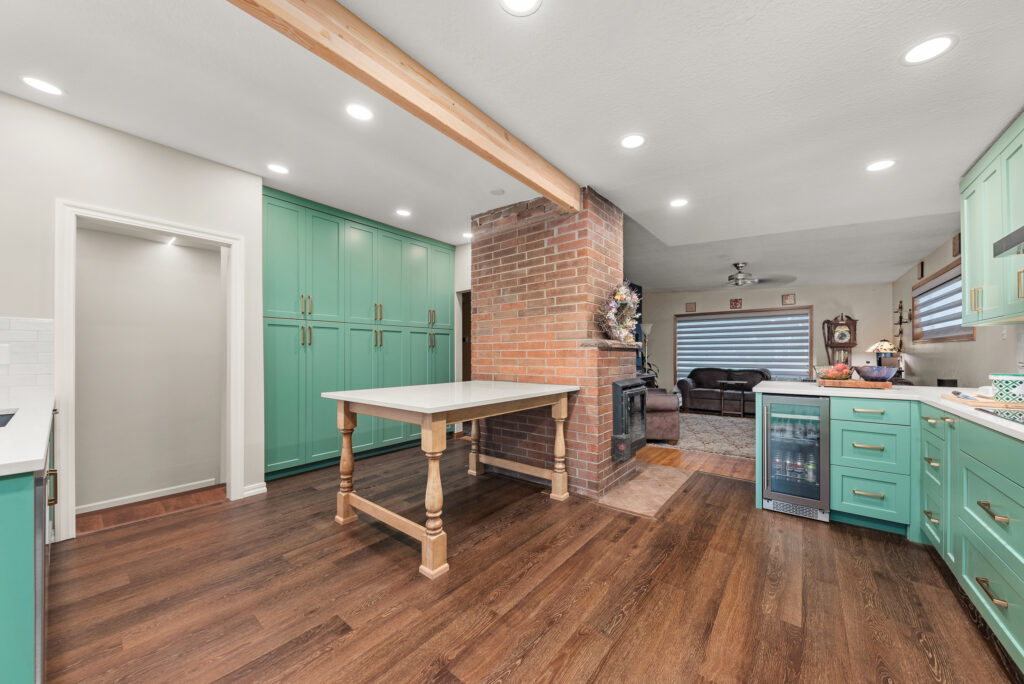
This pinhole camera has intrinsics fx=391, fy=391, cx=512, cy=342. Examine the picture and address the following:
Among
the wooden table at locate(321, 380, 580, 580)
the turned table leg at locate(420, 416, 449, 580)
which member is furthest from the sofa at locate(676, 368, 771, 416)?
the turned table leg at locate(420, 416, 449, 580)

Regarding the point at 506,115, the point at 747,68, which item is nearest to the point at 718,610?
the point at 747,68

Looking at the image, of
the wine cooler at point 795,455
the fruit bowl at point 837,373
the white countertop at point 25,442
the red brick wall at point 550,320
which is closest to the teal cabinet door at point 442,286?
the red brick wall at point 550,320

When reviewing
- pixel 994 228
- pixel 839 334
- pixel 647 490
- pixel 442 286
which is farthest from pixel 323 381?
pixel 839 334

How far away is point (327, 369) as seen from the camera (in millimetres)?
3727

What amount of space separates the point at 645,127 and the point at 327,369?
129 inches

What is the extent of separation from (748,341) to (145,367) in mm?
9128

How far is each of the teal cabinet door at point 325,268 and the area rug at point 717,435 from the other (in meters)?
4.03

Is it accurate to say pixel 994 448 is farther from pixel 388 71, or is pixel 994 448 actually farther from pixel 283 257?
pixel 283 257

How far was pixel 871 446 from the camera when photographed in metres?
2.42

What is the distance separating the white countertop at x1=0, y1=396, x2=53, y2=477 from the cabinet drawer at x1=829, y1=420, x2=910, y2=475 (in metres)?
3.58

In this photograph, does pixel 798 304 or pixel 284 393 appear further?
pixel 798 304

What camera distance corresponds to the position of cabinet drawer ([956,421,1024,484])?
1341mm

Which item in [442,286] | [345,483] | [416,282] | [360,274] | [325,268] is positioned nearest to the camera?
[345,483]

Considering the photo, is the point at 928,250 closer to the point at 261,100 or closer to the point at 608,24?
the point at 608,24
